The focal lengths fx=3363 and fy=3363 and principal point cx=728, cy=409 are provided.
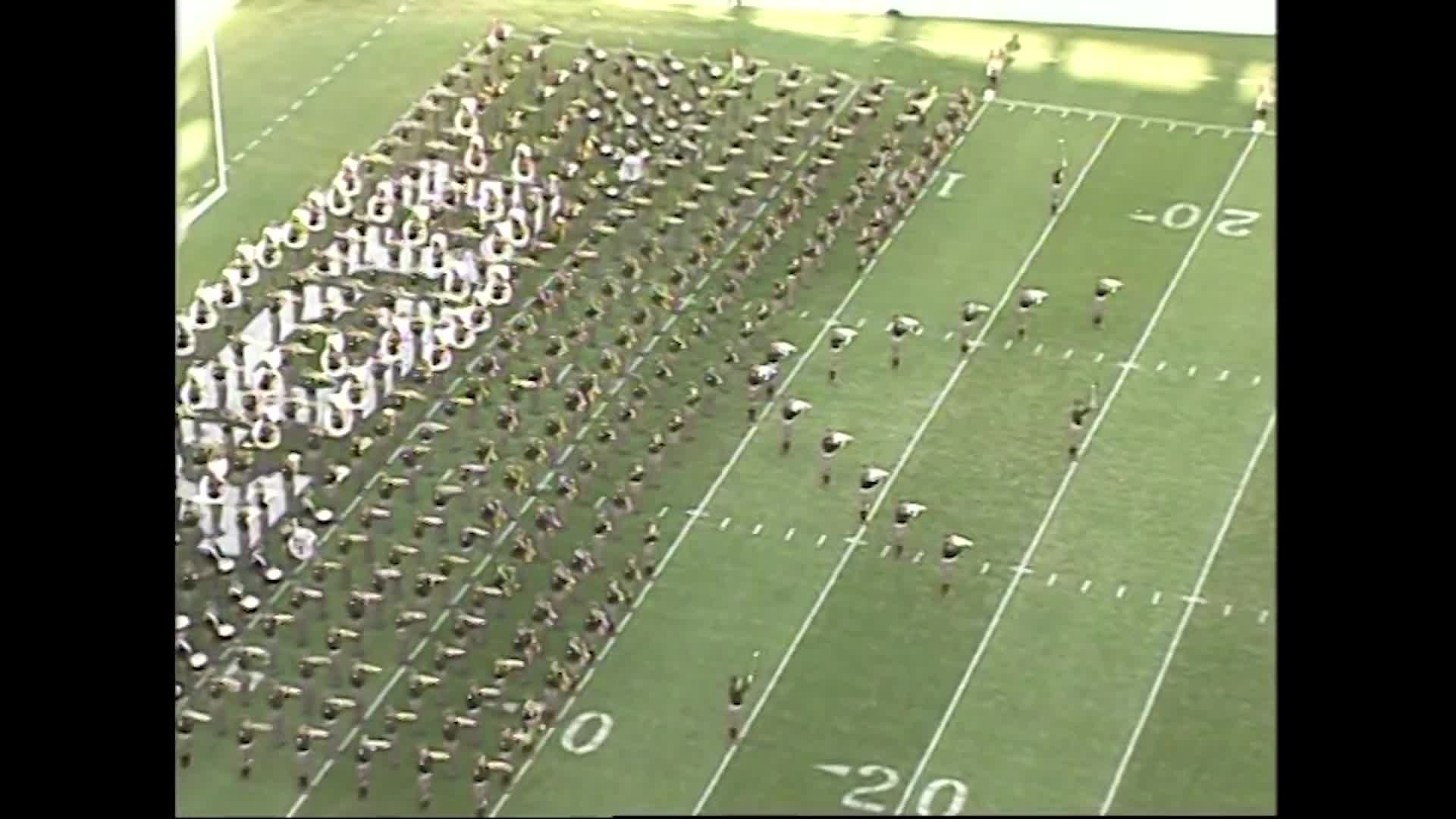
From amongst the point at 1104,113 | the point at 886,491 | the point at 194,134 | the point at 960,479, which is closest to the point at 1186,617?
the point at 960,479

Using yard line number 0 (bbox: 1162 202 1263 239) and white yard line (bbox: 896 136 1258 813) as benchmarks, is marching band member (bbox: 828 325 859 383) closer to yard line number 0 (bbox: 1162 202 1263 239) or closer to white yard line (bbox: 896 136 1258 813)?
white yard line (bbox: 896 136 1258 813)

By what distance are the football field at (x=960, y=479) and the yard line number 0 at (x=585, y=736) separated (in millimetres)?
17

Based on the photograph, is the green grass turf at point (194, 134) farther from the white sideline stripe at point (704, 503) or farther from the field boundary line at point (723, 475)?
the field boundary line at point (723, 475)

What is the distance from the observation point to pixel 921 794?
17.1 metres

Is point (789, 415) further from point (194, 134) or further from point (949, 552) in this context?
point (194, 134)

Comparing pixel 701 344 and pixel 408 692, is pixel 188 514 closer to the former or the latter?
pixel 408 692

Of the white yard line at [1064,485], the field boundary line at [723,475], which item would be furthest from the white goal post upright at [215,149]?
the white yard line at [1064,485]

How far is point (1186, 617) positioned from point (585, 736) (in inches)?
136

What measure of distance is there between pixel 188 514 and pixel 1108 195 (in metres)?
7.04

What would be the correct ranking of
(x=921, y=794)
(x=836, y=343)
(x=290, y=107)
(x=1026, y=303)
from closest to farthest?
(x=921, y=794) < (x=836, y=343) < (x=1026, y=303) < (x=290, y=107)

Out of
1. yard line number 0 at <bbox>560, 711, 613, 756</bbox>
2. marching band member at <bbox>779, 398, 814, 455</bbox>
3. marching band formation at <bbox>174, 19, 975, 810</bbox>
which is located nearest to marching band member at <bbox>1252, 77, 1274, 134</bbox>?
marching band formation at <bbox>174, 19, 975, 810</bbox>

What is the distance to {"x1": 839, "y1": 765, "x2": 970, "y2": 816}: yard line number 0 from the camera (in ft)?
55.9

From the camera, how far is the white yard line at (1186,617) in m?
17.2

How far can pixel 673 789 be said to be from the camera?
17.2 meters
